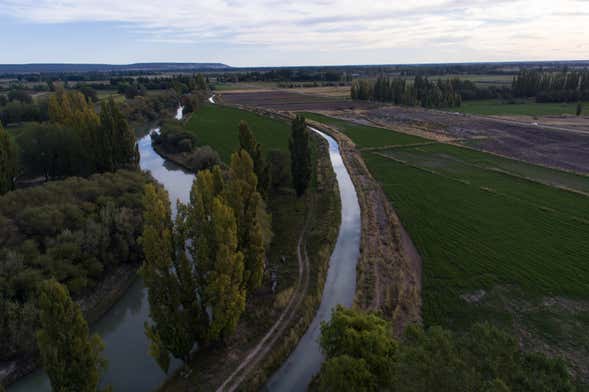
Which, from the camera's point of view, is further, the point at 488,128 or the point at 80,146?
the point at 488,128

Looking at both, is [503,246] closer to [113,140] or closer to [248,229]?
[248,229]

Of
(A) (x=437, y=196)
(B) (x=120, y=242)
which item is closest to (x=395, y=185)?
(A) (x=437, y=196)

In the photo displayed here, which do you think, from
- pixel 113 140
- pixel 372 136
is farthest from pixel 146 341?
pixel 372 136

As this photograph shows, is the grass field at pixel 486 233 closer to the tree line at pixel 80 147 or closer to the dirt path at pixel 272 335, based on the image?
the dirt path at pixel 272 335

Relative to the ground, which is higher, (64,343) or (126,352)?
(64,343)

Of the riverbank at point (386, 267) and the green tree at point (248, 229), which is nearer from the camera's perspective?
the green tree at point (248, 229)

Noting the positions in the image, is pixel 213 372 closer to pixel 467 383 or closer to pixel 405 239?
pixel 467 383

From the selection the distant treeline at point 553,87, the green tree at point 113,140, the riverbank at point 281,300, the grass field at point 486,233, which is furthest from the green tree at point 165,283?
the distant treeline at point 553,87
